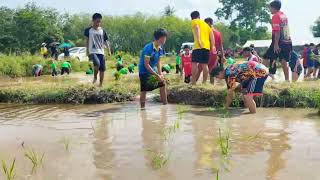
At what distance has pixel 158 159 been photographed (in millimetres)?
4234

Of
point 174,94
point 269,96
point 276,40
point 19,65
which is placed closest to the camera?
point 269,96

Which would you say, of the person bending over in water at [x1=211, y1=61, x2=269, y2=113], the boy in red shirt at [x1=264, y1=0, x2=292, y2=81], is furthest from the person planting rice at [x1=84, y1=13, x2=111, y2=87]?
the boy in red shirt at [x1=264, y1=0, x2=292, y2=81]

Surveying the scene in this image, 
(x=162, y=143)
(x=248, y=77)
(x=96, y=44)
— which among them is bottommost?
(x=162, y=143)

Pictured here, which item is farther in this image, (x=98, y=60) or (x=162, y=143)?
(x=98, y=60)

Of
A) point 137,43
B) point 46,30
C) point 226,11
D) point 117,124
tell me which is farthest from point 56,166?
point 226,11

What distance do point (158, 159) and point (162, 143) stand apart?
2.65 ft

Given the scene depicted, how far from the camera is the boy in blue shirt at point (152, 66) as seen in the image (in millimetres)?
7703

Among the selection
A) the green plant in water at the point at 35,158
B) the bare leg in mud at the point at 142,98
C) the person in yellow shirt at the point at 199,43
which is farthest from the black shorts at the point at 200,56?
the green plant in water at the point at 35,158

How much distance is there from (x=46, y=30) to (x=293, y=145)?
33.5 m

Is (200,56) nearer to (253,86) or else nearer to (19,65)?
(253,86)

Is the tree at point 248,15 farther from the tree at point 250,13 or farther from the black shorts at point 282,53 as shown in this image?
the black shorts at point 282,53

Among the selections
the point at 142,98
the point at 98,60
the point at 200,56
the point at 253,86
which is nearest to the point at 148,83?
the point at 142,98

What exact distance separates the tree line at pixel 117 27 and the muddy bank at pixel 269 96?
18761 millimetres

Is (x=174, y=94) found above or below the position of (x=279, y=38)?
below
